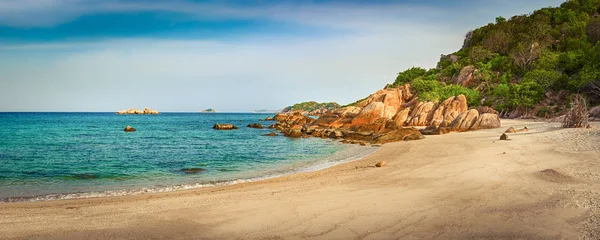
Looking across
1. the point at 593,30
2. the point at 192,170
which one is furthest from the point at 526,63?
the point at 192,170

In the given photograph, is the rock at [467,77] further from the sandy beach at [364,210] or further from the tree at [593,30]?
the sandy beach at [364,210]

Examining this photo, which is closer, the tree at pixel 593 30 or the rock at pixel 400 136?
the rock at pixel 400 136

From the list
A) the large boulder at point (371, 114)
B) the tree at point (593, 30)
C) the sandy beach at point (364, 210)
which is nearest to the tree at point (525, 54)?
the tree at point (593, 30)

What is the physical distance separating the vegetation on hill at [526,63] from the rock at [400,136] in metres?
31.6

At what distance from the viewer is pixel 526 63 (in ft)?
269

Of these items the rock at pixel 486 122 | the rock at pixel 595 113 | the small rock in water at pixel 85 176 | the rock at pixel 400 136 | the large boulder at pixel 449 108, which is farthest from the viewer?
the large boulder at pixel 449 108

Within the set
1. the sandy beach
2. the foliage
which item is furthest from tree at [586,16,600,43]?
the sandy beach

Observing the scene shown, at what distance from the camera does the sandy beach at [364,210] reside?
813 cm

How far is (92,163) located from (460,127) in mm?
38012

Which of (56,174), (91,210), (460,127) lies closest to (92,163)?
(56,174)

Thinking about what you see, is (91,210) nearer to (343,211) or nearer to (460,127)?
(343,211)

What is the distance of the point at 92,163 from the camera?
24734 mm

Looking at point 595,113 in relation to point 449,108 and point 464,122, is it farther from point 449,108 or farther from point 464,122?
point 464,122

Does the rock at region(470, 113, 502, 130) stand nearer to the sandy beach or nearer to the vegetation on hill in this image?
the vegetation on hill
